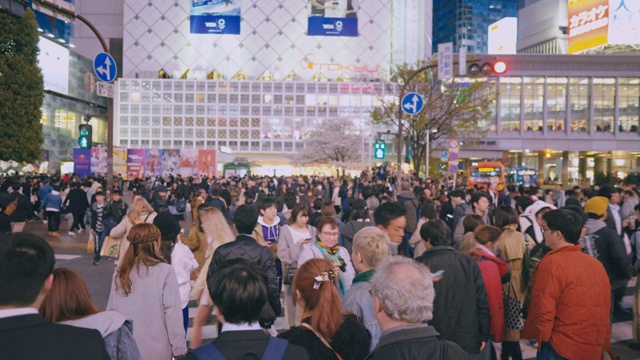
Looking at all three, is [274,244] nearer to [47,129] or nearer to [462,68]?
[462,68]

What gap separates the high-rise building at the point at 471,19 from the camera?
149000 millimetres

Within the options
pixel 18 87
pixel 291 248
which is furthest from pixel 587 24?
pixel 291 248

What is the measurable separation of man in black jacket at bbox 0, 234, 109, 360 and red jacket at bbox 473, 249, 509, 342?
3571 millimetres

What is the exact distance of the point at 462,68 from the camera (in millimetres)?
17953

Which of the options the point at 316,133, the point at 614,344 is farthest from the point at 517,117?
the point at 614,344

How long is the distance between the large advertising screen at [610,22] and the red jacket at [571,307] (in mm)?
70365

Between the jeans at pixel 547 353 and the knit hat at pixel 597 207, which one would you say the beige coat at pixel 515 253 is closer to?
the knit hat at pixel 597 207

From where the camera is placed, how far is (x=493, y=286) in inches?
200

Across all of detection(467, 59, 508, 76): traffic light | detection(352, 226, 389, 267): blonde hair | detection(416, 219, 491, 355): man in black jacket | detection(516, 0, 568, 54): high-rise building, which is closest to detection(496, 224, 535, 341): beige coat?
detection(416, 219, 491, 355): man in black jacket

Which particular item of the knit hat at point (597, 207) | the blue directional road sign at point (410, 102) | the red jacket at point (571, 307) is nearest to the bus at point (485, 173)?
the blue directional road sign at point (410, 102)

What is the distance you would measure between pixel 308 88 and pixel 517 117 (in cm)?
3128

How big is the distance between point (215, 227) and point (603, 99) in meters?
68.5

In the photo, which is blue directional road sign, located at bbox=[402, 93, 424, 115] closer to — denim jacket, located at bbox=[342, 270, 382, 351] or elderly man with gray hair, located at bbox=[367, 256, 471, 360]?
denim jacket, located at bbox=[342, 270, 382, 351]

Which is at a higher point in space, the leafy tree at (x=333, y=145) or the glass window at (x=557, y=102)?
the glass window at (x=557, y=102)
